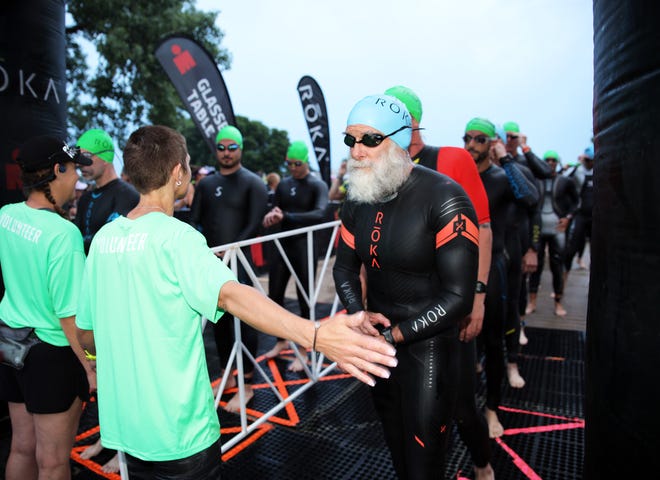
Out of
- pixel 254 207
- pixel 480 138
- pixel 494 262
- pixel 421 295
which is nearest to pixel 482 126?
pixel 480 138

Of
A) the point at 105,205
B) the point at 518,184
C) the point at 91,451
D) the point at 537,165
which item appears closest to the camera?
the point at 105,205

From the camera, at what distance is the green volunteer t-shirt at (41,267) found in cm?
216

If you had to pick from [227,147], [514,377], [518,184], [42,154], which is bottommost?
[514,377]

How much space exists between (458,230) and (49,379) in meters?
2.12

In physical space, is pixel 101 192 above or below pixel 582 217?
above

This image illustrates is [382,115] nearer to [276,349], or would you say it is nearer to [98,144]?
[98,144]

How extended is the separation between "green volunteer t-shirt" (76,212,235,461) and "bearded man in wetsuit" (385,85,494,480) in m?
1.58

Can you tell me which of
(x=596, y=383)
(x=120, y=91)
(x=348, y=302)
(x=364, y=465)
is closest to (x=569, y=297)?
(x=364, y=465)

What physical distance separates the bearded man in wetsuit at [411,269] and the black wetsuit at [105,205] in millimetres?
1890

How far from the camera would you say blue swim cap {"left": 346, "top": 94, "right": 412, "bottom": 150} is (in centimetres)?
227

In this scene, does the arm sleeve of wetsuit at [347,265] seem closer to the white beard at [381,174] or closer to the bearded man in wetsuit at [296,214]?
the white beard at [381,174]

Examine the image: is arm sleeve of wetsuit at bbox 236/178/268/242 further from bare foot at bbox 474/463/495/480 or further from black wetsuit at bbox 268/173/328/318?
bare foot at bbox 474/463/495/480

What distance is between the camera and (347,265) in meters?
2.57

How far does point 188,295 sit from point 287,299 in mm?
6492
